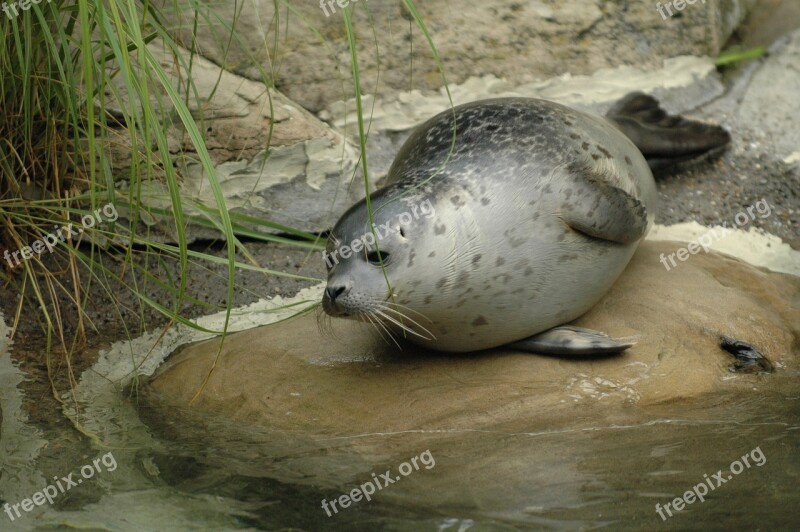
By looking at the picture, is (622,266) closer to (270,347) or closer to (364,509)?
(270,347)

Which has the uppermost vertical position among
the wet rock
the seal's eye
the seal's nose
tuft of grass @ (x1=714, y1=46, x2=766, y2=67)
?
tuft of grass @ (x1=714, y1=46, x2=766, y2=67)

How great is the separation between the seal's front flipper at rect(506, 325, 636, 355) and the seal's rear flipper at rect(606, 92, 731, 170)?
5.11ft

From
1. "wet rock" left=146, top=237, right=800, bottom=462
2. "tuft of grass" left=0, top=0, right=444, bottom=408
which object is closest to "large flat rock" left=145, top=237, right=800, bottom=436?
"wet rock" left=146, top=237, right=800, bottom=462

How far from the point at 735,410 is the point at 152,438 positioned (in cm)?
212

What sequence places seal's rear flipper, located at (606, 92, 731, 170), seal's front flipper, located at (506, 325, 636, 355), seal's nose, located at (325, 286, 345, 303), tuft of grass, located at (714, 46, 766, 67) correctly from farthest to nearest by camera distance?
tuft of grass, located at (714, 46, 766, 67)
seal's rear flipper, located at (606, 92, 731, 170)
seal's front flipper, located at (506, 325, 636, 355)
seal's nose, located at (325, 286, 345, 303)

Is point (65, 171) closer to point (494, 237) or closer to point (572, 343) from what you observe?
point (494, 237)

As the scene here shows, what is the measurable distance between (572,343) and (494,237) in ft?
1.76

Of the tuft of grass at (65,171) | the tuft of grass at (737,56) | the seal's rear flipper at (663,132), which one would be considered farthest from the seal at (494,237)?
the tuft of grass at (737,56)

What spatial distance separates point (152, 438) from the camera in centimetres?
359

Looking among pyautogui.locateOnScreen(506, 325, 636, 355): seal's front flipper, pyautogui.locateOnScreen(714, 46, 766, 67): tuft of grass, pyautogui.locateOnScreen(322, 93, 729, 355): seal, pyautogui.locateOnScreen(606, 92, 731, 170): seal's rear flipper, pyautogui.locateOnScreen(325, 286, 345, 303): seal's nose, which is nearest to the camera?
pyautogui.locateOnScreen(325, 286, 345, 303): seal's nose

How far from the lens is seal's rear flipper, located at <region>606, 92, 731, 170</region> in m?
5.32

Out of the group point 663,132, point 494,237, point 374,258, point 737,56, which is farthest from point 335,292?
point 737,56

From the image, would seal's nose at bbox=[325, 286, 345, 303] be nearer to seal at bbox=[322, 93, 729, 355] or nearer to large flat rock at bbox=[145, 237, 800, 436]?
seal at bbox=[322, 93, 729, 355]

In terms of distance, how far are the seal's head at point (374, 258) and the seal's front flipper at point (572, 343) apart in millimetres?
634
